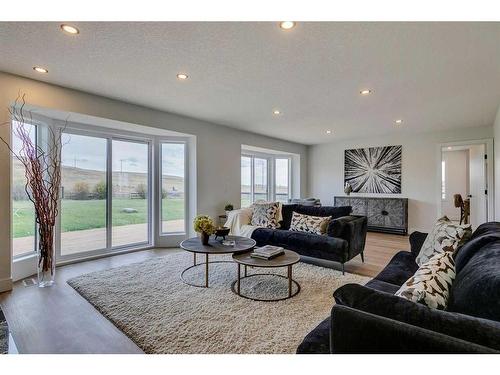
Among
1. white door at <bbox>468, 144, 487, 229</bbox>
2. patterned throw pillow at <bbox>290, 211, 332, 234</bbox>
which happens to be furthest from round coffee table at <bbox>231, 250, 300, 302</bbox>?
white door at <bbox>468, 144, 487, 229</bbox>

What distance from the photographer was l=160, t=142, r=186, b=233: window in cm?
493

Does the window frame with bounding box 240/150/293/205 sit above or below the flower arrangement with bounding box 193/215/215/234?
above

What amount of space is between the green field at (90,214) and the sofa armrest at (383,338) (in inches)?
154

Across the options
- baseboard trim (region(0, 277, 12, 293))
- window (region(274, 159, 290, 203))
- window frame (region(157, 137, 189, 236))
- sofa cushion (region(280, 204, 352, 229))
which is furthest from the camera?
window (region(274, 159, 290, 203))

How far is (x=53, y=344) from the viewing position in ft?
6.26

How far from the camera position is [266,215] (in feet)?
14.4

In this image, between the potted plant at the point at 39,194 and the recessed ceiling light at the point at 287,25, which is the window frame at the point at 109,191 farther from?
the recessed ceiling light at the point at 287,25

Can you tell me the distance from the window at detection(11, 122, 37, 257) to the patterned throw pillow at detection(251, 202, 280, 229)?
3142 millimetres

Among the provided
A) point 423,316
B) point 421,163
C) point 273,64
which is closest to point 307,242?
point 273,64

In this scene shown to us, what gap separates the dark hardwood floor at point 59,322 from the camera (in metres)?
1.88

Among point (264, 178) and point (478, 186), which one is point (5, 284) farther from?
point (478, 186)

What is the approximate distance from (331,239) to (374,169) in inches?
157

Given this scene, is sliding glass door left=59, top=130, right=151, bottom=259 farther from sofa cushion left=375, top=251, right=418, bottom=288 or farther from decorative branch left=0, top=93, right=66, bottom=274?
sofa cushion left=375, top=251, right=418, bottom=288
